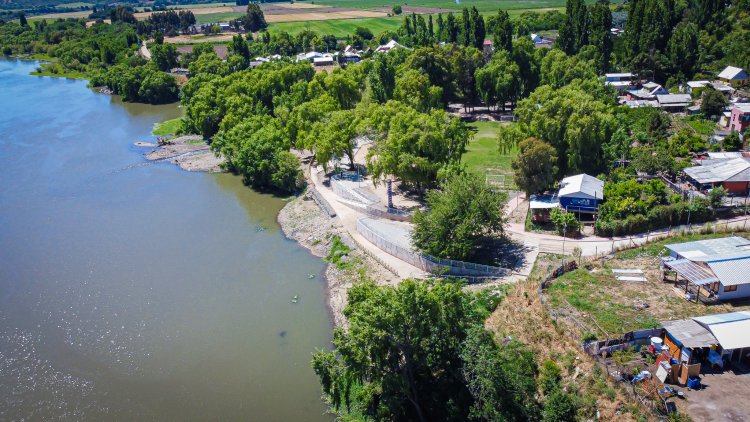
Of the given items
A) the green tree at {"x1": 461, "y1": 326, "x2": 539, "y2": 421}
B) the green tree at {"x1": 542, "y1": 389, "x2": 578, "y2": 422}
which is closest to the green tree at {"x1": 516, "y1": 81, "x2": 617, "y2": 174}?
the green tree at {"x1": 461, "y1": 326, "x2": 539, "y2": 421}

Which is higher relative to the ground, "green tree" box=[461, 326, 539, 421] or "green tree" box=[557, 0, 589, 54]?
"green tree" box=[557, 0, 589, 54]

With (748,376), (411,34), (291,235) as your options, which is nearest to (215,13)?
(411,34)

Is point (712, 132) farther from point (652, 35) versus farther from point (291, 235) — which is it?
point (291, 235)

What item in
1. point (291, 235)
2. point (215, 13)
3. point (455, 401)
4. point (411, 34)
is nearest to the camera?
point (455, 401)

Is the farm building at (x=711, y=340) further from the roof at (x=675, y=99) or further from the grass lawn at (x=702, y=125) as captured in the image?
the roof at (x=675, y=99)

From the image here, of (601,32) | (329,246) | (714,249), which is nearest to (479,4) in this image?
(601,32)

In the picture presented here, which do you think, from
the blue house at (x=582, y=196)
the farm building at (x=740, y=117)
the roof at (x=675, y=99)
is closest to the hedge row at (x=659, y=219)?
the blue house at (x=582, y=196)

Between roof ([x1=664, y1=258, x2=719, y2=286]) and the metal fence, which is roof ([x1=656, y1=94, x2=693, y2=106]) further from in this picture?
the metal fence
